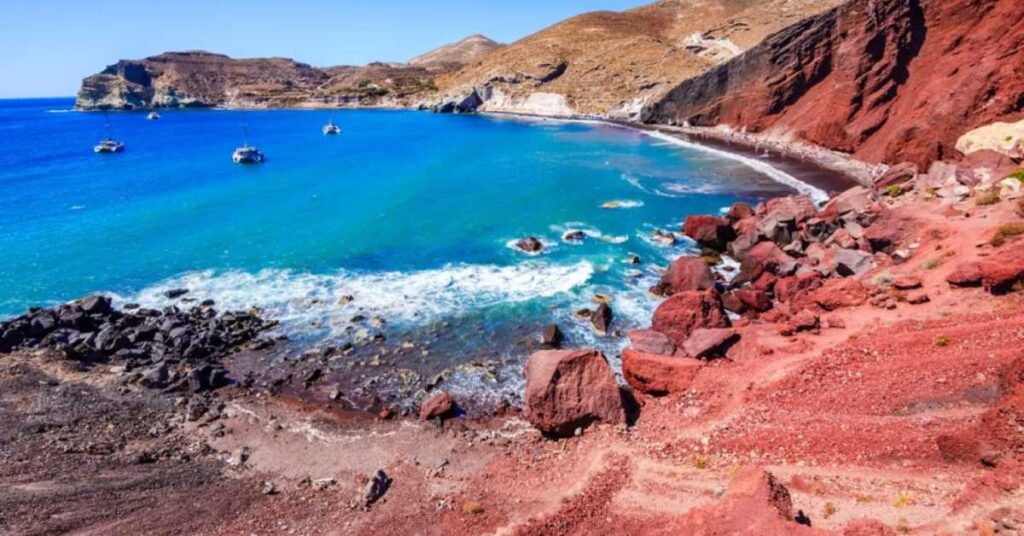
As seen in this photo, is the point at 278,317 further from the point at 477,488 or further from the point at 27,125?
the point at 27,125

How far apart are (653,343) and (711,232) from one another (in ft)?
58.9

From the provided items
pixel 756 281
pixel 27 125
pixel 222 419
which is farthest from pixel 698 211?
pixel 27 125

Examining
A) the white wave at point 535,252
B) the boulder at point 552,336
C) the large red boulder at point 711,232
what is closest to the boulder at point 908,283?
the large red boulder at point 711,232

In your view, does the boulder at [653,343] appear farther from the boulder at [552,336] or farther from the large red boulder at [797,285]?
the large red boulder at [797,285]

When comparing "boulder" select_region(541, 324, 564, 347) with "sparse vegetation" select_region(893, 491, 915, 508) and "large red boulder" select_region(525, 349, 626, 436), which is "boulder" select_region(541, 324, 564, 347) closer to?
"large red boulder" select_region(525, 349, 626, 436)

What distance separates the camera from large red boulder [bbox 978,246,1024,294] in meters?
21.3

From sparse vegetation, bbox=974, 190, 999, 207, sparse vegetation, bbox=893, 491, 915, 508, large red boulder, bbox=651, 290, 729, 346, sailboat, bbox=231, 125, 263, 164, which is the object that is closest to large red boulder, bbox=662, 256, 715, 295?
large red boulder, bbox=651, 290, 729, 346

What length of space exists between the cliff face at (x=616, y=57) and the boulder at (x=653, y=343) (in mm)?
92795

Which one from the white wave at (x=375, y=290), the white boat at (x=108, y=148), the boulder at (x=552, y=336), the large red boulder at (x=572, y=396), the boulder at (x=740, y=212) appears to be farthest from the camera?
the white boat at (x=108, y=148)

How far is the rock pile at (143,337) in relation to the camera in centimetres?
2452

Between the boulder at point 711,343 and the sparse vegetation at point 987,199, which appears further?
the sparse vegetation at point 987,199

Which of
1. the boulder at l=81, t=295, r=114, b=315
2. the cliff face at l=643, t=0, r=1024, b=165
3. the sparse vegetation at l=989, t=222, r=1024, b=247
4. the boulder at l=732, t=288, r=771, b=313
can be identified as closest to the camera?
the sparse vegetation at l=989, t=222, r=1024, b=247

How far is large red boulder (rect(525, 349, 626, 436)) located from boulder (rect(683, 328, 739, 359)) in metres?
5.26

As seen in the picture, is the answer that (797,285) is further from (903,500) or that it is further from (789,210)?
(903,500)
